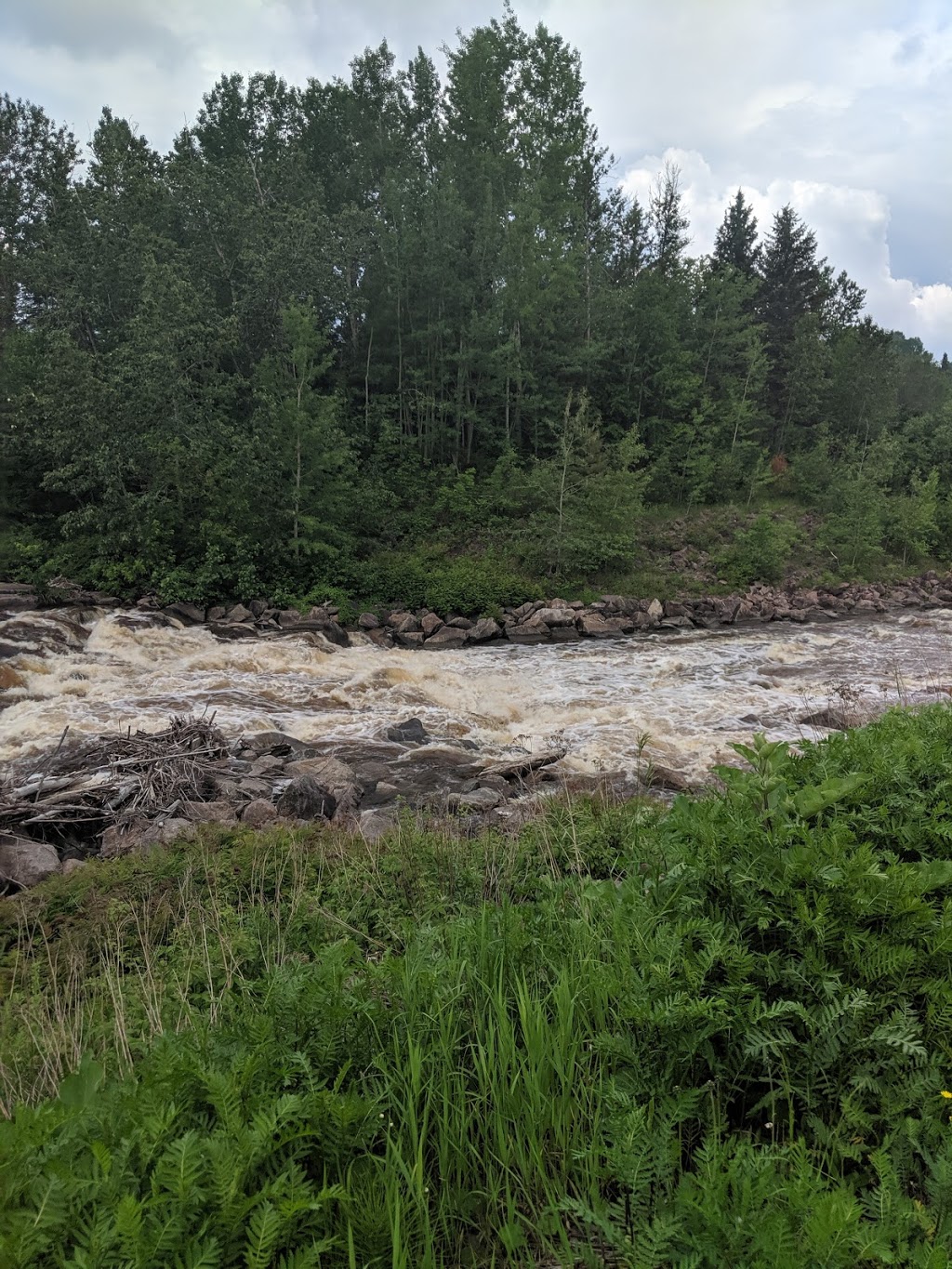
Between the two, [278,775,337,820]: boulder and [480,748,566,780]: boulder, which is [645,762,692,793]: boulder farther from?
[278,775,337,820]: boulder

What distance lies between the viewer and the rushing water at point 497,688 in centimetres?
1068

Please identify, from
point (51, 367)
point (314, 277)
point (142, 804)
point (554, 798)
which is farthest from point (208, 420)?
point (554, 798)

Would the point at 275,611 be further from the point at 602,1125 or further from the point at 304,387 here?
the point at 602,1125

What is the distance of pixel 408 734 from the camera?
35.2ft

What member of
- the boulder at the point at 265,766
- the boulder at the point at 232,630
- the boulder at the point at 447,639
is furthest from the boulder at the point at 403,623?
the boulder at the point at 265,766

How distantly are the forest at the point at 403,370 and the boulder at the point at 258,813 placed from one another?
13261mm

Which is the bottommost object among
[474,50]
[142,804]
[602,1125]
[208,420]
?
[142,804]

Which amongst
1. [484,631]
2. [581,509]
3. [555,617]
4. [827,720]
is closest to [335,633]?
[484,631]

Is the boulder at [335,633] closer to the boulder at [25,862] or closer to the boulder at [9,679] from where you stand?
the boulder at [9,679]

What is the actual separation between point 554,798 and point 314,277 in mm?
24215

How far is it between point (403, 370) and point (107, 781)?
2589 centimetres

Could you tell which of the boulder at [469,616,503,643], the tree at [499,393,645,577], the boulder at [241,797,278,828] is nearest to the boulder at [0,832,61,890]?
the boulder at [241,797,278,828]

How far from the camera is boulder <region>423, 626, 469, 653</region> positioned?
18.3 metres

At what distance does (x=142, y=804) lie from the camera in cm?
736
